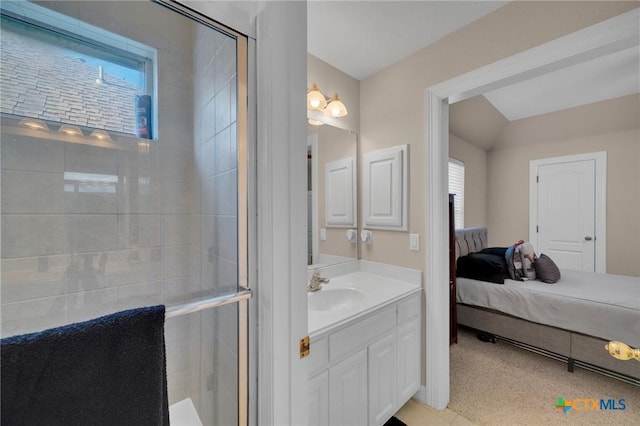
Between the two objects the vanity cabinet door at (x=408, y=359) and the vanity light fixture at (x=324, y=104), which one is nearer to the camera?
the vanity cabinet door at (x=408, y=359)

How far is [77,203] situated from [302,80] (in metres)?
0.87

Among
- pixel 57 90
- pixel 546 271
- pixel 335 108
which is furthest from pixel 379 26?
pixel 546 271

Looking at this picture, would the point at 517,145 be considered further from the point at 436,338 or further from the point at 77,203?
the point at 77,203

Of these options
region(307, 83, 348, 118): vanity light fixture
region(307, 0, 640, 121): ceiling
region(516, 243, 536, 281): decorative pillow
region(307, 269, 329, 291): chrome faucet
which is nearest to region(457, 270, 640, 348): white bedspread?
region(516, 243, 536, 281): decorative pillow

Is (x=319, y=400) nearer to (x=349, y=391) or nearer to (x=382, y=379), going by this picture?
(x=349, y=391)

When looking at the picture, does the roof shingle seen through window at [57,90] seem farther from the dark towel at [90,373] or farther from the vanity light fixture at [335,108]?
the vanity light fixture at [335,108]

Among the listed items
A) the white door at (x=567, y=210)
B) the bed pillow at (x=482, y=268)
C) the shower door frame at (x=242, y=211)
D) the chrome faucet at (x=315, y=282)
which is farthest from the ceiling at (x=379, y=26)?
the white door at (x=567, y=210)

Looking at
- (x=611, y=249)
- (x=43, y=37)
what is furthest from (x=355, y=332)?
(x=611, y=249)

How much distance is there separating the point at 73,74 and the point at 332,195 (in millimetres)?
1558

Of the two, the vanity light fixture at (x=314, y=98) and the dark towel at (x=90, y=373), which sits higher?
the vanity light fixture at (x=314, y=98)

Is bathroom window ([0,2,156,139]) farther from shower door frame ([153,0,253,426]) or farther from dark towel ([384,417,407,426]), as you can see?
dark towel ([384,417,407,426])

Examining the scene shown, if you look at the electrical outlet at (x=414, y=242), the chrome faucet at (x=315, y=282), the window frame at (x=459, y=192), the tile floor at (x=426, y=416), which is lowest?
the tile floor at (x=426, y=416)

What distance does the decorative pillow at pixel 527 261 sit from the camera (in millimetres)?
2783

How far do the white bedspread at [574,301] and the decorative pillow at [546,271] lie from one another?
0.07m
